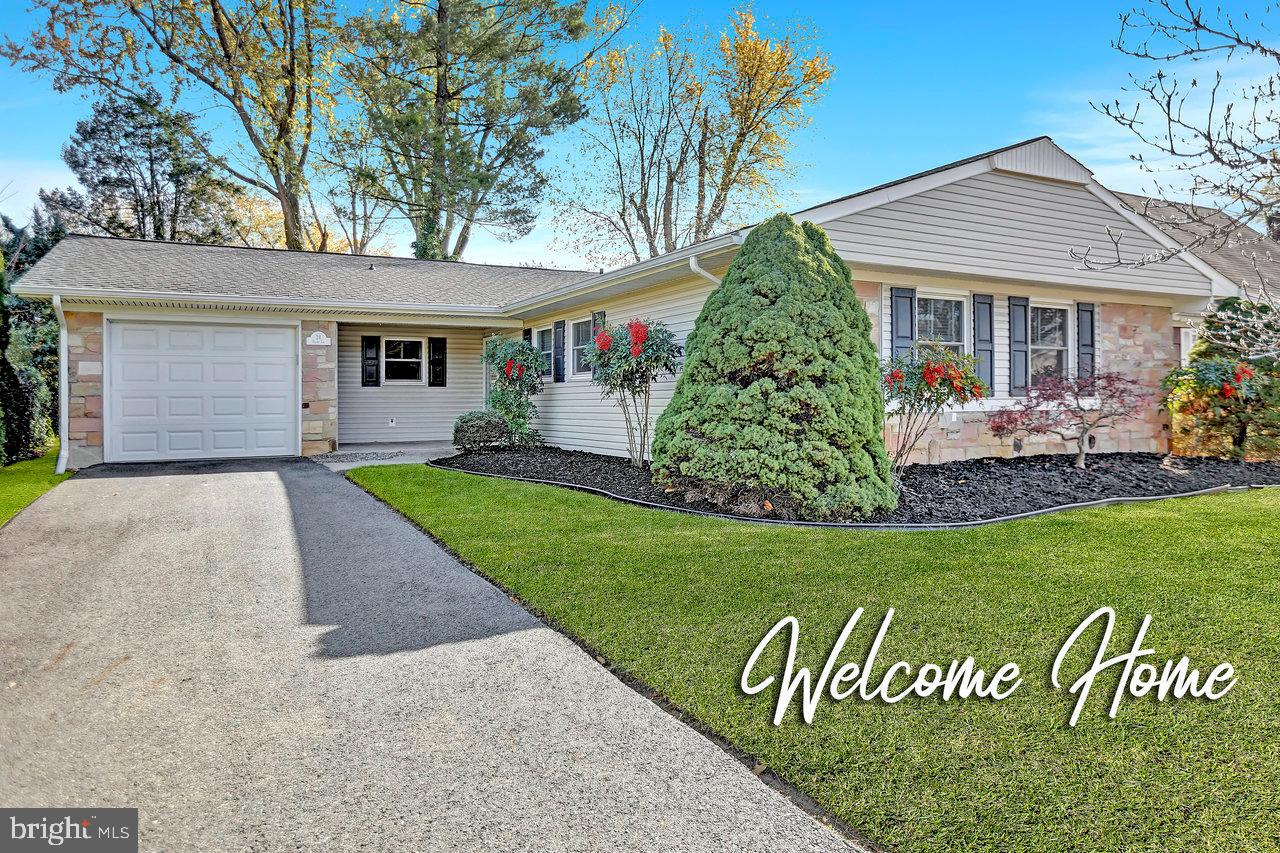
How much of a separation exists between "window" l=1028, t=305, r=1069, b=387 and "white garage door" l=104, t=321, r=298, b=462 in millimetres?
10983

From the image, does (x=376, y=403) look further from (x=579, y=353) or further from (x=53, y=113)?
(x=53, y=113)

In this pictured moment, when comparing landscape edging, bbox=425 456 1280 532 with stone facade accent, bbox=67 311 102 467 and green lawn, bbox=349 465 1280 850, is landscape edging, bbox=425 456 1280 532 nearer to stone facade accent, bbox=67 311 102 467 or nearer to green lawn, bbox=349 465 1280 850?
green lawn, bbox=349 465 1280 850

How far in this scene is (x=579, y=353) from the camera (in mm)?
12188

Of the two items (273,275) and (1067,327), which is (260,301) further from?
(1067,327)

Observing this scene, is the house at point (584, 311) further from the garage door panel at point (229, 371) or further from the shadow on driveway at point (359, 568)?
the shadow on driveway at point (359, 568)

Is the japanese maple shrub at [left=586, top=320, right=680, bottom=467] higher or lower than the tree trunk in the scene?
lower

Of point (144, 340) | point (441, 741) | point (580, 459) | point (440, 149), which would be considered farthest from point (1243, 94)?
point (440, 149)

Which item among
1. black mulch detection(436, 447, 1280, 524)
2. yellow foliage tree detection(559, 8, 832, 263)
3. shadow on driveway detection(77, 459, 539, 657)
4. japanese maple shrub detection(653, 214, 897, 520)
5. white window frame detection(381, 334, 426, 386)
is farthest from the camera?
yellow foliage tree detection(559, 8, 832, 263)

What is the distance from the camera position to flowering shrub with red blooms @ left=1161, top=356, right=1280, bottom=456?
31.8 ft

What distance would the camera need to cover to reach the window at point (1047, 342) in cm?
1022

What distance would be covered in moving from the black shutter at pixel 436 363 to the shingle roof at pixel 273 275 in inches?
49.7

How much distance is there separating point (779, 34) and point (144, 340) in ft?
60.8

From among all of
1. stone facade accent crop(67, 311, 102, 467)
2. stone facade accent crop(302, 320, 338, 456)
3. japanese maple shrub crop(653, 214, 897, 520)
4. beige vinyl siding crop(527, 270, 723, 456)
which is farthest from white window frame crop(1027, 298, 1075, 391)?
stone facade accent crop(67, 311, 102, 467)

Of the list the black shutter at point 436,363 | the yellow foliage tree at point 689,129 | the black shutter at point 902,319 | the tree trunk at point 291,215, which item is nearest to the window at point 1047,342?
the black shutter at point 902,319
